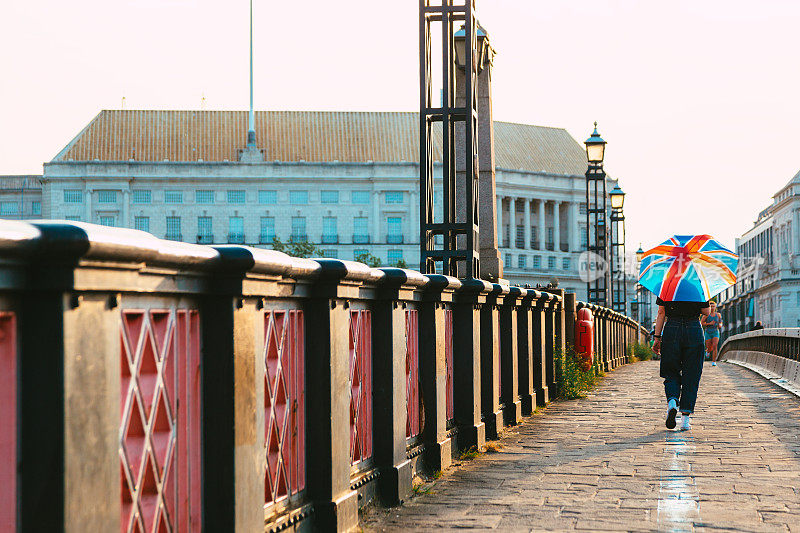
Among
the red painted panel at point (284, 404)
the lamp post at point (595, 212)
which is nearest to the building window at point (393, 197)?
the lamp post at point (595, 212)

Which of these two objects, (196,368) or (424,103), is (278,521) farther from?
(424,103)

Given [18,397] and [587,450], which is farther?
[587,450]

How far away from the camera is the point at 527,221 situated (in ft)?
449

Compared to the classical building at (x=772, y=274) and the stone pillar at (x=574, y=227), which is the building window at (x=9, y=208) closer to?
the stone pillar at (x=574, y=227)

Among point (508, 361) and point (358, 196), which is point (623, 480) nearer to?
point (508, 361)

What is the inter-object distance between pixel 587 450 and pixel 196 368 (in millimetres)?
5806

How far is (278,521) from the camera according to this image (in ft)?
16.6

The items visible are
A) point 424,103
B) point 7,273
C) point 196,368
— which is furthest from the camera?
point 424,103

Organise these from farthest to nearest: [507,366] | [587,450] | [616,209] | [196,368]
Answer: [616,209] < [507,366] < [587,450] < [196,368]

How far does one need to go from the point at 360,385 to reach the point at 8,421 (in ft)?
11.9

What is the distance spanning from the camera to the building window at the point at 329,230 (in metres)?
121

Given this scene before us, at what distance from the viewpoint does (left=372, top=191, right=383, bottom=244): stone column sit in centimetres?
12231

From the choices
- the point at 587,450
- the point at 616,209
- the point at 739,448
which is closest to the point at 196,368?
the point at 587,450

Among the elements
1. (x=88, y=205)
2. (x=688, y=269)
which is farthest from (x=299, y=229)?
(x=688, y=269)
